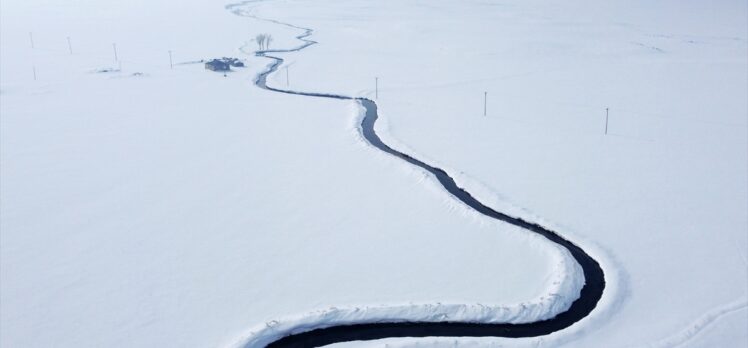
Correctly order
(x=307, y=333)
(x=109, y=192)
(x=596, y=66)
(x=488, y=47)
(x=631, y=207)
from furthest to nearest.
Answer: (x=488, y=47) → (x=596, y=66) → (x=109, y=192) → (x=631, y=207) → (x=307, y=333)

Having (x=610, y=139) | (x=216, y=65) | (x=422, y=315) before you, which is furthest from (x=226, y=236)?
(x=216, y=65)

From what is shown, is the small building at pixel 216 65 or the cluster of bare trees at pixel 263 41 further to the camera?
the cluster of bare trees at pixel 263 41

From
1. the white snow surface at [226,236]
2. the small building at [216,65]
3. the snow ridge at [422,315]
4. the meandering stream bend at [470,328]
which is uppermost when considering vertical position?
the small building at [216,65]

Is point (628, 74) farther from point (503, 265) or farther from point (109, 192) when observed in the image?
point (109, 192)

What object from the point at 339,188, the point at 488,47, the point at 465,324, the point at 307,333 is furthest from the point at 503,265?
the point at 488,47

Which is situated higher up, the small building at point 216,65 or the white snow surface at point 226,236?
the small building at point 216,65

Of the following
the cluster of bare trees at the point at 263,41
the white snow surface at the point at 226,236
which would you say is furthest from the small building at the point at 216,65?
the cluster of bare trees at the point at 263,41

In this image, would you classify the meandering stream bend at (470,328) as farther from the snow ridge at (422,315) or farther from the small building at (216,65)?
the small building at (216,65)

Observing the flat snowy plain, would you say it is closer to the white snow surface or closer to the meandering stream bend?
the white snow surface
